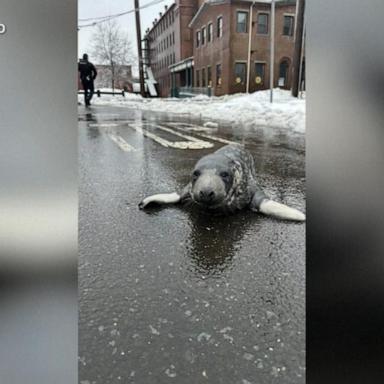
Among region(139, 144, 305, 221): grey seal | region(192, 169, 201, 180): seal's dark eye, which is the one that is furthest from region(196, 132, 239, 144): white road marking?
region(192, 169, 201, 180): seal's dark eye

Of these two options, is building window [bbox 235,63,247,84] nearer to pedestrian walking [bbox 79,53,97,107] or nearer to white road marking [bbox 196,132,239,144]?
white road marking [bbox 196,132,239,144]

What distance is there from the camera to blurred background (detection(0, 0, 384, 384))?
0.23 m

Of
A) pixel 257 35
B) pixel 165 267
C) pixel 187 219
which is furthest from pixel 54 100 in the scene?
pixel 257 35

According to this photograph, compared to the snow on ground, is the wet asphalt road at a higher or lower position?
lower

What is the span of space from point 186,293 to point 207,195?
0.47 metres

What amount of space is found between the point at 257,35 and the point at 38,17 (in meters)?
6.57

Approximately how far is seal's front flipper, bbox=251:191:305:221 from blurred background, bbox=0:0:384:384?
34.8 inches

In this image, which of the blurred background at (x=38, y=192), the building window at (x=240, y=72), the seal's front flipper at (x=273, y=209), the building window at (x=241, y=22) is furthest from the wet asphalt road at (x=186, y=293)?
the building window at (x=240, y=72)

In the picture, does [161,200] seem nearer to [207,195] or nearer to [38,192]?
[207,195]

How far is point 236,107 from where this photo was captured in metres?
5.45

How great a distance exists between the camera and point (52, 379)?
0.28 metres

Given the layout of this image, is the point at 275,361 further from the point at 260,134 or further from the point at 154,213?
the point at 260,134

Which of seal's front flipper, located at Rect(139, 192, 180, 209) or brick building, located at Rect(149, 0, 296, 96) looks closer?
seal's front flipper, located at Rect(139, 192, 180, 209)

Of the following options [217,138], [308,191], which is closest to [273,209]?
[308,191]
